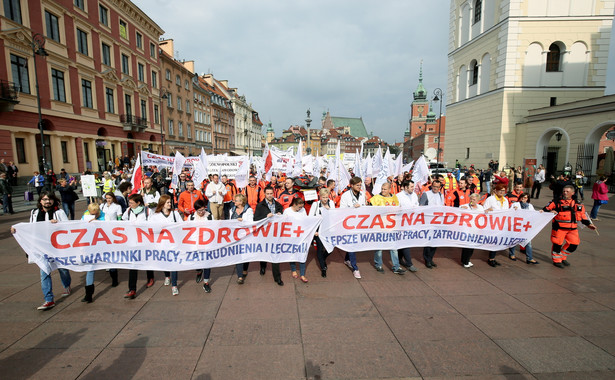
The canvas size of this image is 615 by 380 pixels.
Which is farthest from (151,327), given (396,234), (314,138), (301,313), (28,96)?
(314,138)

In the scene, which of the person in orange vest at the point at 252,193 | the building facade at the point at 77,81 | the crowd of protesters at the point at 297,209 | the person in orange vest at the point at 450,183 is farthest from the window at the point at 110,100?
the person in orange vest at the point at 450,183

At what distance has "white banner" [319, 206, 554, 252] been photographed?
227 inches

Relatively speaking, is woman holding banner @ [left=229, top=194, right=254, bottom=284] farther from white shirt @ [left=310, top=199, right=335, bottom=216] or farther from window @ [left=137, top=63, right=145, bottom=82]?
window @ [left=137, top=63, right=145, bottom=82]

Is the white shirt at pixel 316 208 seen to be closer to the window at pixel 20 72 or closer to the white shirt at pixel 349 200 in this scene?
the white shirt at pixel 349 200

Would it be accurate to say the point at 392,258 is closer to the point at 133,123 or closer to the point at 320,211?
the point at 320,211

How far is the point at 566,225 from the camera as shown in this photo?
20.0 ft

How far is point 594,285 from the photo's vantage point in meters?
5.28

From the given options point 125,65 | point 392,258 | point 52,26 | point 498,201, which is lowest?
point 392,258

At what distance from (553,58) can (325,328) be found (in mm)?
32836

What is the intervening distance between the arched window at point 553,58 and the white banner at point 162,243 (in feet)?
102

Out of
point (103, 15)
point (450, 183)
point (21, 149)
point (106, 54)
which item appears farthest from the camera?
point (106, 54)

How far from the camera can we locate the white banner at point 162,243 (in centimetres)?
470

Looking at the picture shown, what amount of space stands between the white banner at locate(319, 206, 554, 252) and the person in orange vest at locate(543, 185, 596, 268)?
0.27 metres

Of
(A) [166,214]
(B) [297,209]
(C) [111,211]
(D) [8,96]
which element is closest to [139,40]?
(D) [8,96]
